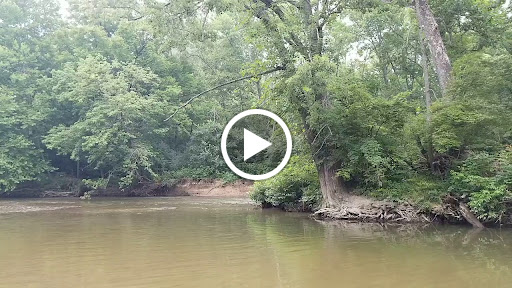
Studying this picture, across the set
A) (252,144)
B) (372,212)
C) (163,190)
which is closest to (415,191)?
(372,212)

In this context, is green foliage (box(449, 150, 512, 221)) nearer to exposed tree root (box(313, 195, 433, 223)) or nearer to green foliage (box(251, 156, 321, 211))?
exposed tree root (box(313, 195, 433, 223))

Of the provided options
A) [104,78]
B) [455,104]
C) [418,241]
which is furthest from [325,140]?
[104,78]

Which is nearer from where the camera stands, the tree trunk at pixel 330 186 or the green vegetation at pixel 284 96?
the green vegetation at pixel 284 96

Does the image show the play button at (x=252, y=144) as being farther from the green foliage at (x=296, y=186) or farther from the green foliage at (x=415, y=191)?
the green foliage at (x=415, y=191)

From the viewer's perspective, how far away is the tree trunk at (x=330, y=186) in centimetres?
1359

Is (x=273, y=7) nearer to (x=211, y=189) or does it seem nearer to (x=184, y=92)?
(x=211, y=189)

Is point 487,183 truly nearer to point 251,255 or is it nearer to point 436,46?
point 436,46

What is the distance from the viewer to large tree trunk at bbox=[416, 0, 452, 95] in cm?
1467

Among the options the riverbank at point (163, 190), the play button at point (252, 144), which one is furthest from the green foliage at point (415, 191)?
the riverbank at point (163, 190)

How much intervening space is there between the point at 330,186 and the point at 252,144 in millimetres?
14040

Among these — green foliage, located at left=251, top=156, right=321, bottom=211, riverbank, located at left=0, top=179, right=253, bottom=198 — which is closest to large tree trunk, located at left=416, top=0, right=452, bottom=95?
green foliage, located at left=251, top=156, right=321, bottom=211

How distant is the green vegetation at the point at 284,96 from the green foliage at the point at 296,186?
5 cm

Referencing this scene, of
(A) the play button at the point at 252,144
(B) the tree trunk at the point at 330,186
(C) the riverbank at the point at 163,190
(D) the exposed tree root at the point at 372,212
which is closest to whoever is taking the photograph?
(D) the exposed tree root at the point at 372,212

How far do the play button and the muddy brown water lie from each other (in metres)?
14.3
